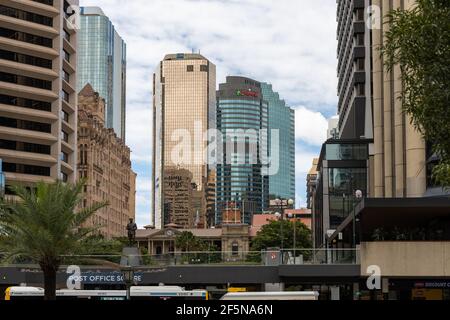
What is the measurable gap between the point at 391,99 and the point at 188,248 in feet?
357

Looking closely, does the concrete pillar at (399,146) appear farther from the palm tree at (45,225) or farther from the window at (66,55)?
the window at (66,55)

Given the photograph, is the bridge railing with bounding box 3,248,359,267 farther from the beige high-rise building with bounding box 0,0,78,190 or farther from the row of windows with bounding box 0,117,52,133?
the row of windows with bounding box 0,117,52,133

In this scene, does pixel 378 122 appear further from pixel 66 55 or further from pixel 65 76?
pixel 66 55

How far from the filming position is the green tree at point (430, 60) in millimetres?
16344

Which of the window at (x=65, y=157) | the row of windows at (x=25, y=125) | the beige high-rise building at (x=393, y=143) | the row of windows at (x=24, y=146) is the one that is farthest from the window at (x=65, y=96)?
the beige high-rise building at (x=393, y=143)

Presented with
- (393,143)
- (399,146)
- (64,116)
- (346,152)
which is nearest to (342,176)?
(346,152)

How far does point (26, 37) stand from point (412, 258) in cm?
8634

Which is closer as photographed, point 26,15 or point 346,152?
point 346,152

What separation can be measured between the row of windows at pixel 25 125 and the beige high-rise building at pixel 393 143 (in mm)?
53370

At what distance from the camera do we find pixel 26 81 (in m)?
115
